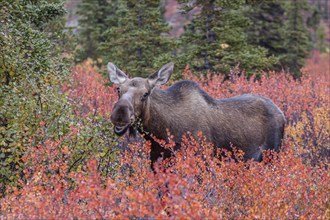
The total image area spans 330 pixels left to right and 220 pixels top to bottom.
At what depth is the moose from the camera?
624 centimetres

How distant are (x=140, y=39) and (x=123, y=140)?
1075cm

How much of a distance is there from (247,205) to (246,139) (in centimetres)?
271

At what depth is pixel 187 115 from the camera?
7133mm

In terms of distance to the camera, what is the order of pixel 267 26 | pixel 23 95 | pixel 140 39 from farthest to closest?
pixel 267 26
pixel 140 39
pixel 23 95

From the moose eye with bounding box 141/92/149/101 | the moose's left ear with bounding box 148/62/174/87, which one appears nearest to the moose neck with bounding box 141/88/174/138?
the moose eye with bounding box 141/92/149/101

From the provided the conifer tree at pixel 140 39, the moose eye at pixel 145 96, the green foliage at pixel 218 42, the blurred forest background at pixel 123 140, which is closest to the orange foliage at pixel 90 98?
the blurred forest background at pixel 123 140

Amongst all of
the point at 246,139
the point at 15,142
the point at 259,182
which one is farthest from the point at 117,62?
the point at 259,182

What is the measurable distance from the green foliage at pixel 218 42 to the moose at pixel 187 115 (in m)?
7.53

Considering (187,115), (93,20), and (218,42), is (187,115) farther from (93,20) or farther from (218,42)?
(93,20)

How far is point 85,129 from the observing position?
6.36 metres

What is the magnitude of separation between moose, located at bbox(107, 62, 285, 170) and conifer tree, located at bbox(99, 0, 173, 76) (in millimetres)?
9625

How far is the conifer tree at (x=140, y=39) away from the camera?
1758cm

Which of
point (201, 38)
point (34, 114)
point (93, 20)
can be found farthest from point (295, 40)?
point (34, 114)

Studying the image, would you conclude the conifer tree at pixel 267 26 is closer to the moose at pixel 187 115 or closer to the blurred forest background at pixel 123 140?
the blurred forest background at pixel 123 140
